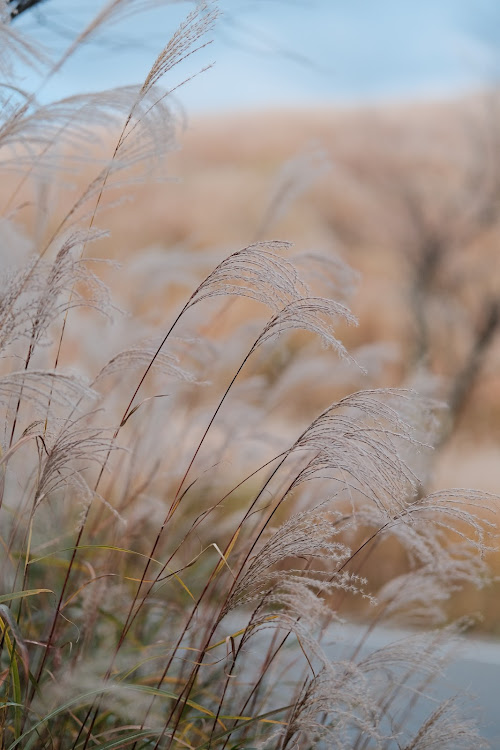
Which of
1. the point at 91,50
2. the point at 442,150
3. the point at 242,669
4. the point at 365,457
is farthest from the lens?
the point at 442,150

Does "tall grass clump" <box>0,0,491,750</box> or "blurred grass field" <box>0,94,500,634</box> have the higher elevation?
"blurred grass field" <box>0,94,500,634</box>

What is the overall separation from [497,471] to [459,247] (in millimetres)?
978

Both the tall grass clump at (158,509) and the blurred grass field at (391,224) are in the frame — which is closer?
the tall grass clump at (158,509)

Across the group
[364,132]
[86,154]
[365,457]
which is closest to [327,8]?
[364,132]

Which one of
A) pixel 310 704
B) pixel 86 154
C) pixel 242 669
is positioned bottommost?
pixel 242 669

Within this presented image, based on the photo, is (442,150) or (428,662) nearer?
(428,662)

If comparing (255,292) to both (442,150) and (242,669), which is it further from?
(442,150)

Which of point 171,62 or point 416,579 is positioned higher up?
point 171,62

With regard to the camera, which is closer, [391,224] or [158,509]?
[158,509]

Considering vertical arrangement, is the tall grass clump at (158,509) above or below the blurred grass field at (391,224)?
below

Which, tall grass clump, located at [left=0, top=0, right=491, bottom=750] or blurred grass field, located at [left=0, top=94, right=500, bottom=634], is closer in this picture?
tall grass clump, located at [left=0, top=0, right=491, bottom=750]

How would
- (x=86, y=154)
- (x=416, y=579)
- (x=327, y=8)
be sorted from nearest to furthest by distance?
(x=86, y=154), (x=416, y=579), (x=327, y=8)

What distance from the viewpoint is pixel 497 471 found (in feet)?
11.5

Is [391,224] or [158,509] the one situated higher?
[391,224]
